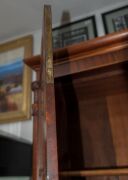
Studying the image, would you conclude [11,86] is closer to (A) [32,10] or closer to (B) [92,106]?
(A) [32,10]

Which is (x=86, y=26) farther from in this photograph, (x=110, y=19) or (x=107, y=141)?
(x=107, y=141)

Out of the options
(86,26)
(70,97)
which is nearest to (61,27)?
(86,26)

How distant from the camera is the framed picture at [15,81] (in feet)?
4.58

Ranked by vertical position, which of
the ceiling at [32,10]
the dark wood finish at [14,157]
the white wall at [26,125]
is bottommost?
the dark wood finish at [14,157]

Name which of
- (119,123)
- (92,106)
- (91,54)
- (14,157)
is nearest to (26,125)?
(14,157)

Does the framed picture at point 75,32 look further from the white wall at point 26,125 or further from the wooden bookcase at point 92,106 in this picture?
the wooden bookcase at point 92,106

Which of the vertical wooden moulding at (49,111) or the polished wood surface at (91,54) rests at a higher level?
the polished wood surface at (91,54)

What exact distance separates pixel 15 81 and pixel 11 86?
0.05m

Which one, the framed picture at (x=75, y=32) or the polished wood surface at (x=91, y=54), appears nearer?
the polished wood surface at (x=91, y=54)

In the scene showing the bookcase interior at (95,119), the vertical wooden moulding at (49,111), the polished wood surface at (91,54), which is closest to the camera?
the vertical wooden moulding at (49,111)

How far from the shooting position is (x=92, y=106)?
1.07 metres

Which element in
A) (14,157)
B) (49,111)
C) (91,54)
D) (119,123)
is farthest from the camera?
(14,157)

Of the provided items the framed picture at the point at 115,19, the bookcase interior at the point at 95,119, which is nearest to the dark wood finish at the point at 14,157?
the bookcase interior at the point at 95,119

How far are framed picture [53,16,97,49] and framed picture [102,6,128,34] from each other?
0.09 meters
